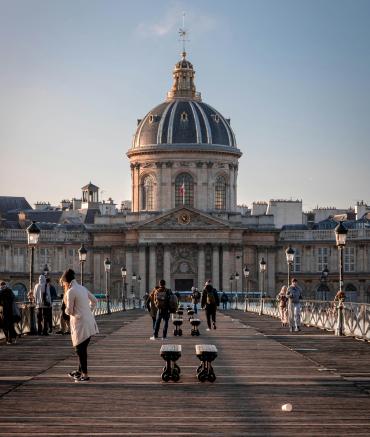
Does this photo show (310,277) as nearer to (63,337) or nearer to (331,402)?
(63,337)

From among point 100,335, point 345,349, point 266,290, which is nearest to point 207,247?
point 266,290

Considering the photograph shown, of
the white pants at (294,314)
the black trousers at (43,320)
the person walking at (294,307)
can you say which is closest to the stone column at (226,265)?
the person walking at (294,307)

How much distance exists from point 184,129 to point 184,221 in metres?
12.6

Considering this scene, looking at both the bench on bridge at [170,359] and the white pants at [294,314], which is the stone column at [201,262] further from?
the bench on bridge at [170,359]

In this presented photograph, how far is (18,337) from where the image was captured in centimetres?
3741

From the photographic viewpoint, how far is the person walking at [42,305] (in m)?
39.1

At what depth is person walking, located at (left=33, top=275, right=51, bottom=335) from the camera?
3909 cm

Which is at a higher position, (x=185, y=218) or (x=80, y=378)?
(x=185, y=218)

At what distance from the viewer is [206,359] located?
21406 mm

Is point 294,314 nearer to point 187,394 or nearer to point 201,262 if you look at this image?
point 187,394

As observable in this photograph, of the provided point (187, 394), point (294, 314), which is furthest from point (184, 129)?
point (187, 394)

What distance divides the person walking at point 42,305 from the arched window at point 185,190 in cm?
9351

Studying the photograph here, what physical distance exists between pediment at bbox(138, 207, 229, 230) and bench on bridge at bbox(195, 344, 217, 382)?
104 metres

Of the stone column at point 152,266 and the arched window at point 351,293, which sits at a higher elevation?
the stone column at point 152,266
